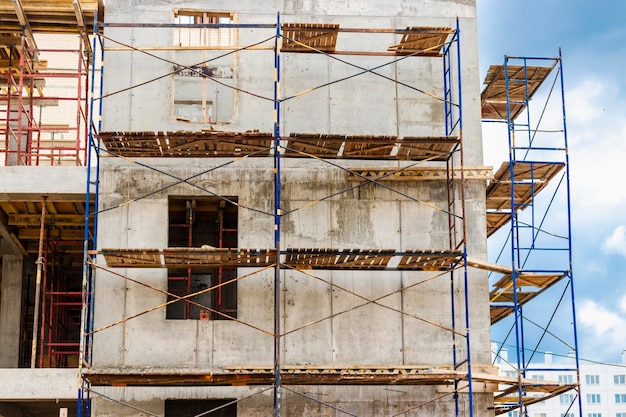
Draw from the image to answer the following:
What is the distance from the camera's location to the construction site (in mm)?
19500

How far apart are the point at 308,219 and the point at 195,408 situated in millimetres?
4544

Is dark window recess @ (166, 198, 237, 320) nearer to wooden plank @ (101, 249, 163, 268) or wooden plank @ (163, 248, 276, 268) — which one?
wooden plank @ (101, 249, 163, 268)

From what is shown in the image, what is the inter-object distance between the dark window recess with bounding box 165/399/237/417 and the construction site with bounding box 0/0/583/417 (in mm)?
58

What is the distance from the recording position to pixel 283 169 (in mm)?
20750

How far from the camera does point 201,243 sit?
23.0 meters

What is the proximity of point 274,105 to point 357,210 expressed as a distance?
2824 mm

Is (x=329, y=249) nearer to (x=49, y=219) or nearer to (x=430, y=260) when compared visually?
(x=430, y=260)

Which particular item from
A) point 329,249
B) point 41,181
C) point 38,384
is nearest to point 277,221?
point 329,249

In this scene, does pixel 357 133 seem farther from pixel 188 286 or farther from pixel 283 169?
pixel 188 286

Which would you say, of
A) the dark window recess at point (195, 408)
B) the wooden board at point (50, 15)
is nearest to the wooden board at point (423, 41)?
the wooden board at point (50, 15)

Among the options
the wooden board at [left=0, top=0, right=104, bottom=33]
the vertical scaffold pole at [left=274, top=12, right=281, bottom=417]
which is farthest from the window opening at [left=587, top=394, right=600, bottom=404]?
the vertical scaffold pole at [left=274, top=12, right=281, bottom=417]

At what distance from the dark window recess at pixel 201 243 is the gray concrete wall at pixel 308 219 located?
84 centimetres

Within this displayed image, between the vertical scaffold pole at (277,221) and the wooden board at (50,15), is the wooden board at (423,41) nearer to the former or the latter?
the vertical scaffold pole at (277,221)

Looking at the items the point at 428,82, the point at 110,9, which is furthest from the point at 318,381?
the point at 110,9
